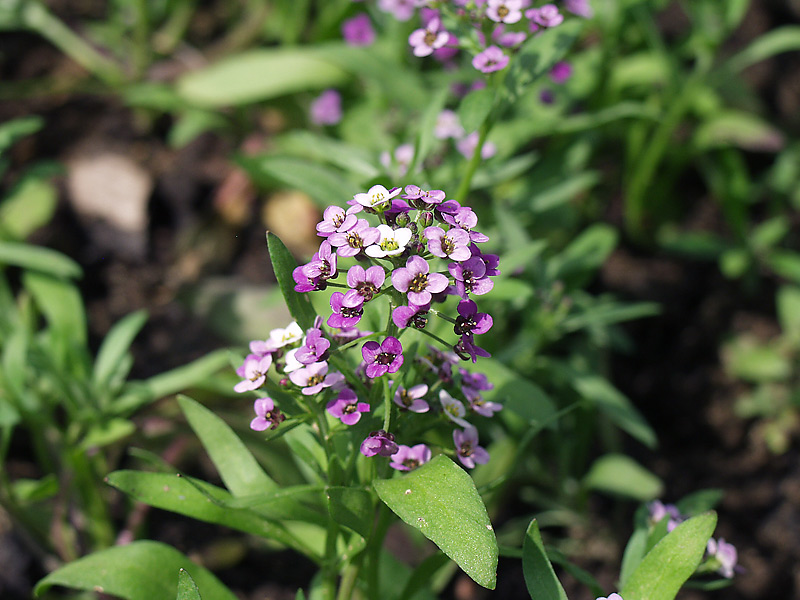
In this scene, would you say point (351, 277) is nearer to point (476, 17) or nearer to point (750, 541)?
point (476, 17)

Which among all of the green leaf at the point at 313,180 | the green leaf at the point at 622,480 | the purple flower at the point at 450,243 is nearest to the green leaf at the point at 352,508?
the purple flower at the point at 450,243

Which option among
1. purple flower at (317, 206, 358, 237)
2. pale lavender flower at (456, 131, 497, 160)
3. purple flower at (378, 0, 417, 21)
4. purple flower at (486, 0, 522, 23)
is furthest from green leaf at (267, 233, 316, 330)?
purple flower at (378, 0, 417, 21)

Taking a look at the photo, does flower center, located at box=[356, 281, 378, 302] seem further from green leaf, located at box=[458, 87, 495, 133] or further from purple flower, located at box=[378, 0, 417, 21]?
purple flower, located at box=[378, 0, 417, 21]

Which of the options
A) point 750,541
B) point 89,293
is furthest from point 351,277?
point 89,293

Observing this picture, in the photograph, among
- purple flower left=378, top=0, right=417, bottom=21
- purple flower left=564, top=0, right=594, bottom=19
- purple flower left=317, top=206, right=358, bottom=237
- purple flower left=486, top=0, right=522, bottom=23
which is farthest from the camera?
purple flower left=378, top=0, right=417, bottom=21

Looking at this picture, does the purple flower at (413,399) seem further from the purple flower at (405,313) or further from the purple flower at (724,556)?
the purple flower at (724,556)

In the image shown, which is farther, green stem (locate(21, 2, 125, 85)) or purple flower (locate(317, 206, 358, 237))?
green stem (locate(21, 2, 125, 85))

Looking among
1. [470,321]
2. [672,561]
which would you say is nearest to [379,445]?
[470,321]

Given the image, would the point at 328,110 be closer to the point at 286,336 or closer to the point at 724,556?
the point at 286,336
